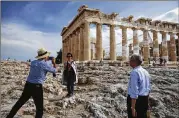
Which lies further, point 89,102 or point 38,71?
point 89,102

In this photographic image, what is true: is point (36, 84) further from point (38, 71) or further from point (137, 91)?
point (137, 91)

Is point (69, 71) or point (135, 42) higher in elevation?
point (135, 42)

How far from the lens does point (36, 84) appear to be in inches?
225

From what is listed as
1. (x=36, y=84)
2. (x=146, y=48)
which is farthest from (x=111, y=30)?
(x=36, y=84)

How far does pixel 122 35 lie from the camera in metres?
36.8

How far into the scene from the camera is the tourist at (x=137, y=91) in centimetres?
490

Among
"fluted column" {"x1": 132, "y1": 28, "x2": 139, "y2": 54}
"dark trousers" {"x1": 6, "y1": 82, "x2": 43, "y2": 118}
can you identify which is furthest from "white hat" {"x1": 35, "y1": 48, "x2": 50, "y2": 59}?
"fluted column" {"x1": 132, "y1": 28, "x2": 139, "y2": 54}

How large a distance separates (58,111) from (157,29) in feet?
123

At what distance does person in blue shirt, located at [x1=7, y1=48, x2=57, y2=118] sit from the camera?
5.67 meters

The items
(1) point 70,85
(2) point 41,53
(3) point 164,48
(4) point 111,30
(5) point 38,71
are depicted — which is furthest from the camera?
(3) point 164,48

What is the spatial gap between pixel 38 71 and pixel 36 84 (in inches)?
13.4

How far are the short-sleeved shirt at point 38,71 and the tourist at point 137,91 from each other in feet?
6.82

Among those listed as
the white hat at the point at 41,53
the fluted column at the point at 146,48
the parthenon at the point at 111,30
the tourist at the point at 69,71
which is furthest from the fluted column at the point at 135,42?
the white hat at the point at 41,53

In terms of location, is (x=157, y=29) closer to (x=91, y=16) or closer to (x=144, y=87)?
(x=91, y=16)
